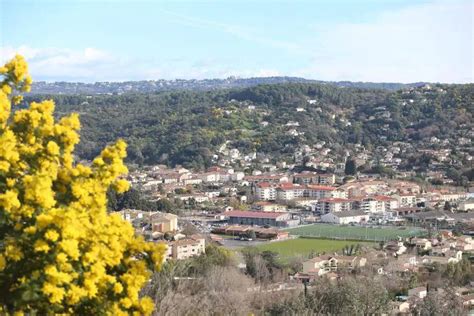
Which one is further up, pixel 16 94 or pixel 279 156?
pixel 16 94

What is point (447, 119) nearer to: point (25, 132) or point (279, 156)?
point (279, 156)

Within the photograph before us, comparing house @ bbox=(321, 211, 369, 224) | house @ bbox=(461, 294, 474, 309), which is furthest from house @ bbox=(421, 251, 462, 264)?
house @ bbox=(321, 211, 369, 224)

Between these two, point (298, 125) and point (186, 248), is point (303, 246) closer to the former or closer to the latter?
point (186, 248)

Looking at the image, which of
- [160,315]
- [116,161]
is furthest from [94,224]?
[160,315]

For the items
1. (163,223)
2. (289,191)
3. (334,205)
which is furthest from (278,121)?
(163,223)

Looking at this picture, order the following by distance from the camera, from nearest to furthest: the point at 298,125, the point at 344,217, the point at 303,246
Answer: the point at 303,246 < the point at 344,217 < the point at 298,125

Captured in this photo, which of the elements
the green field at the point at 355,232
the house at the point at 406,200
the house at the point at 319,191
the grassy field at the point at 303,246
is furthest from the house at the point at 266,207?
the grassy field at the point at 303,246
